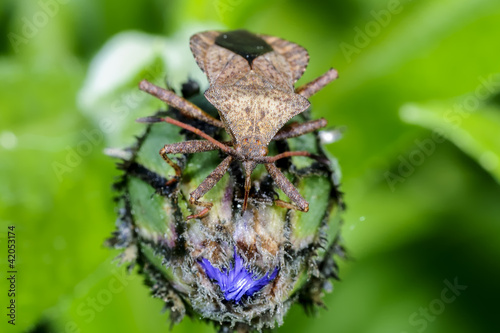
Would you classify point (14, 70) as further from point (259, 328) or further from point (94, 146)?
point (259, 328)

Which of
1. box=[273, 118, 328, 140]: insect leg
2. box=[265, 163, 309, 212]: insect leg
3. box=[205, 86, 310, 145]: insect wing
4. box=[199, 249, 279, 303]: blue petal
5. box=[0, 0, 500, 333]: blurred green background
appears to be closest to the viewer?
box=[199, 249, 279, 303]: blue petal

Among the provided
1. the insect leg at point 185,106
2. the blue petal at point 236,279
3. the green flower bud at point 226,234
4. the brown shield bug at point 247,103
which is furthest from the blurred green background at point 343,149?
the blue petal at point 236,279

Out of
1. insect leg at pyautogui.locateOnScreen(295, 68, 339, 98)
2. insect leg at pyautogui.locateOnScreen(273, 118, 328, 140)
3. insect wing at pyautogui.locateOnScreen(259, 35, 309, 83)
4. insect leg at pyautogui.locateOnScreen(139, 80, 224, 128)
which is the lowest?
insect leg at pyautogui.locateOnScreen(295, 68, 339, 98)

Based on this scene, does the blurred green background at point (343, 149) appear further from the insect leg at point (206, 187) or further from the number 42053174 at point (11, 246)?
the insect leg at point (206, 187)

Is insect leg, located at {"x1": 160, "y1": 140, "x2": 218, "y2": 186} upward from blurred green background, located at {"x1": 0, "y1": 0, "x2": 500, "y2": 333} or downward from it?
upward

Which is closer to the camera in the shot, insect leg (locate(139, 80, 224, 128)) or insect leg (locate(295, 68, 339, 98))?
insect leg (locate(139, 80, 224, 128))

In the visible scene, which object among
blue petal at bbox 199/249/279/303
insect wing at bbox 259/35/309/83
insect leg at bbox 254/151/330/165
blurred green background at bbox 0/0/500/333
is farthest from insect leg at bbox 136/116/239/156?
blurred green background at bbox 0/0/500/333

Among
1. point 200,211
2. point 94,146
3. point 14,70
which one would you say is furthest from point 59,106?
point 200,211

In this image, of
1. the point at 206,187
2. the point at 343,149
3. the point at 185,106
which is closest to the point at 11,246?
the point at 185,106

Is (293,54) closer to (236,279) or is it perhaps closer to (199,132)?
(199,132)

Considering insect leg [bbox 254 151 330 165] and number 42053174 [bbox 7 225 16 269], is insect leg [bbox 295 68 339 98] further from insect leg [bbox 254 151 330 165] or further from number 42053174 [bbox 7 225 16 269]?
number 42053174 [bbox 7 225 16 269]
